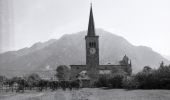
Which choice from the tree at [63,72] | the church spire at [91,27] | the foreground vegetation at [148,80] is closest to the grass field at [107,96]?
the foreground vegetation at [148,80]

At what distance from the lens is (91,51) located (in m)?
142

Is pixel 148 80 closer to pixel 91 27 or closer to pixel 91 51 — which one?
pixel 91 51

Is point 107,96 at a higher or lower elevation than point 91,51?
lower

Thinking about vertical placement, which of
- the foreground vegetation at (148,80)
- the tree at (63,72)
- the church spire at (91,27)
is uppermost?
the church spire at (91,27)

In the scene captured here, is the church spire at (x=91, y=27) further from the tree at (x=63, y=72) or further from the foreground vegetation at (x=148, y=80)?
the tree at (x=63, y=72)

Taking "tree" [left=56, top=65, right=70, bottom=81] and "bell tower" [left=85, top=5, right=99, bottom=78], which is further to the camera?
"tree" [left=56, top=65, right=70, bottom=81]

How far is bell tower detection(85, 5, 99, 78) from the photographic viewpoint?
14062 centimetres

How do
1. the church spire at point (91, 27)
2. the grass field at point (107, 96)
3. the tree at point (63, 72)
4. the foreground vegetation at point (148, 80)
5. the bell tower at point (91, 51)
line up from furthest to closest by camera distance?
the tree at point (63, 72)
the church spire at point (91, 27)
the bell tower at point (91, 51)
the foreground vegetation at point (148, 80)
the grass field at point (107, 96)

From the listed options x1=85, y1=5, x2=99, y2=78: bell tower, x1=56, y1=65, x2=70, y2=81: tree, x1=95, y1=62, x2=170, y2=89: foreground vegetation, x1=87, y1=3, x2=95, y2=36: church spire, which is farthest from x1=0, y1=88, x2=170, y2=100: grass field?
x1=56, y1=65, x2=70, y2=81: tree

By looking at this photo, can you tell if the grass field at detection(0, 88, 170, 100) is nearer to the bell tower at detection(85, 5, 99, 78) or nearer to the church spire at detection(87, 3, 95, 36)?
the bell tower at detection(85, 5, 99, 78)

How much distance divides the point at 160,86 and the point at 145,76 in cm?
694


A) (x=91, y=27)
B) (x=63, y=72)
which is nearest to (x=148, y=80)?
(x=91, y=27)

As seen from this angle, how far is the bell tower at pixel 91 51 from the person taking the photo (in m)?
141

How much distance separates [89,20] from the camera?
472ft
